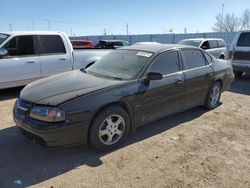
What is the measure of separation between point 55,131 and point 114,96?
1.01 meters

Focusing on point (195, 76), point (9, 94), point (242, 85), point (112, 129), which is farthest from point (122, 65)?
point (242, 85)

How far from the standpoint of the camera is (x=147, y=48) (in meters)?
4.88

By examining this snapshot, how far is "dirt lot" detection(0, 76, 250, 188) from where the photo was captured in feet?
10.5

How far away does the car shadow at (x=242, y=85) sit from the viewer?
812cm

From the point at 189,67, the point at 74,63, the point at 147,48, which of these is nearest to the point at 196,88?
the point at 189,67

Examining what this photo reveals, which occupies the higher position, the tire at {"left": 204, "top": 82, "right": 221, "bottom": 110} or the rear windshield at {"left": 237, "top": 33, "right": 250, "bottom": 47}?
the rear windshield at {"left": 237, "top": 33, "right": 250, "bottom": 47}

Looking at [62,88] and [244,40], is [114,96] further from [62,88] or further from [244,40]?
[244,40]

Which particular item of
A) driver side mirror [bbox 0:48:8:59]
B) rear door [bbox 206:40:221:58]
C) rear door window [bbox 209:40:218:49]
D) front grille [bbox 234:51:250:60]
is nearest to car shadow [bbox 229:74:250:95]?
front grille [bbox 234:51:250:60]

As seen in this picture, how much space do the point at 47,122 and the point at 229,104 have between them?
494cm

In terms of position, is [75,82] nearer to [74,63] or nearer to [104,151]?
[104,151]

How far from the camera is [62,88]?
153 inches

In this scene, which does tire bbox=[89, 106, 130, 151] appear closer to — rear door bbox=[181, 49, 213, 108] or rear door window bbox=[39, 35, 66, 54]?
rear door bbox=[181, 49, 213, 108]

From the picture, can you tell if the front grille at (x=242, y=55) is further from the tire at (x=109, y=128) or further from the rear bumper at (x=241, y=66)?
the tire at (x=109, y=128)

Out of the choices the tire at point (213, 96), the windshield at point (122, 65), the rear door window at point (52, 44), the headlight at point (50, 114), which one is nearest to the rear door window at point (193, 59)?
the tire at point (213, 96)
